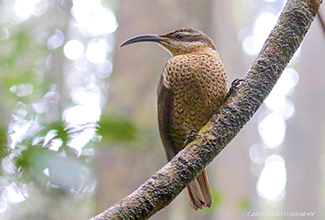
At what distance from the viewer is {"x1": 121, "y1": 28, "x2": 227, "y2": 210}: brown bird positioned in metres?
2.66

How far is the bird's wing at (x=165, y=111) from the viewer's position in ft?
9.22

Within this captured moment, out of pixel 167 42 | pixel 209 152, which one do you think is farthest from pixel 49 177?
pixel 167 42

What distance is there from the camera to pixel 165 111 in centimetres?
286

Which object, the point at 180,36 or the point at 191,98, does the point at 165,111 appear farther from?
the point at 180,36

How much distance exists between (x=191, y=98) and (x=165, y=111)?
0.26 metres

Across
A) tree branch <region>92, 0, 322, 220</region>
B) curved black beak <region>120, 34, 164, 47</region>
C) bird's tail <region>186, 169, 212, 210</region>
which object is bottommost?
bird's tail <region>186, 169, 212, 210</region>

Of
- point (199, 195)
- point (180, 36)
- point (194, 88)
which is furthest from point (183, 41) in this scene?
point (199, 195)

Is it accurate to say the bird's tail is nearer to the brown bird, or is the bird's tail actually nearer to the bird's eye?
the brown bird

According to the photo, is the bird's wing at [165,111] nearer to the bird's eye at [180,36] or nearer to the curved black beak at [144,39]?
the curved black beak at [144,39]

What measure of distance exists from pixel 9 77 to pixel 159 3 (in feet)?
13.8

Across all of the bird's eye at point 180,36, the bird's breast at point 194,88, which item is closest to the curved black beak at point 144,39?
the bird's eye at point 180,36

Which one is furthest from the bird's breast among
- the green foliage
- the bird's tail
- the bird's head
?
the green foliage

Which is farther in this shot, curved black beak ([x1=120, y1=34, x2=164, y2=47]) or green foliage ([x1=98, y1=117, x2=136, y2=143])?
curved black beak ([x1=120, y1=34, x2=164, y2=47])

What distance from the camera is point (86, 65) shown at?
984 cm
